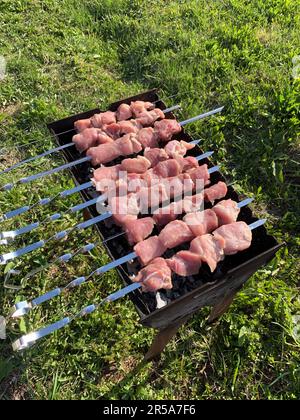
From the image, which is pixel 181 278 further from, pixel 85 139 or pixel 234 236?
pixel 85 139

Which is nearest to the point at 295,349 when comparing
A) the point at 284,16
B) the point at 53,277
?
the point at 53,277

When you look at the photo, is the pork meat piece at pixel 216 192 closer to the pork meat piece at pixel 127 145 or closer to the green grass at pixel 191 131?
the pork meat piece at pixel 127 145

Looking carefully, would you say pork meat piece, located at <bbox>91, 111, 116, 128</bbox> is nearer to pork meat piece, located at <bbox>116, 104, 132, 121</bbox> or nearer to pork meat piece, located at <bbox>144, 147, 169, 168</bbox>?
pork meat piece, located at <bbox>116, 104, 132, 121</bbox>

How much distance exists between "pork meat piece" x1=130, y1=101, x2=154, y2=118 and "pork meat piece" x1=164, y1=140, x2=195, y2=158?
0.44 m

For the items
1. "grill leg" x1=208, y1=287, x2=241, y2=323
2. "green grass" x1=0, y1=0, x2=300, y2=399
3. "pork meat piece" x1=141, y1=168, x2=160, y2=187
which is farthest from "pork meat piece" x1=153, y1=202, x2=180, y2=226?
"green grass" x1=0, y1=0, x2=300, y2=399

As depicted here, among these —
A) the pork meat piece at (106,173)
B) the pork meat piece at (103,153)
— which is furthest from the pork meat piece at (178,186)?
the pork meat piece at (103,153)

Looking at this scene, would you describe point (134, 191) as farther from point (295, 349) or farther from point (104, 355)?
point (295, 349)

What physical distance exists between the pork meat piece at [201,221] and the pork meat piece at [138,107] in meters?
1.10

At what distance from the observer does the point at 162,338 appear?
2.68m

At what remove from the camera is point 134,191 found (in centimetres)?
277

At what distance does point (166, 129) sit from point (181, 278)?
1.20 metres

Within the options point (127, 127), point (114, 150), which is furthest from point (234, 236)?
point (127, 127)

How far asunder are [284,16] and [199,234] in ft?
17.3

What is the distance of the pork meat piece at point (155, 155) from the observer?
2.97m
